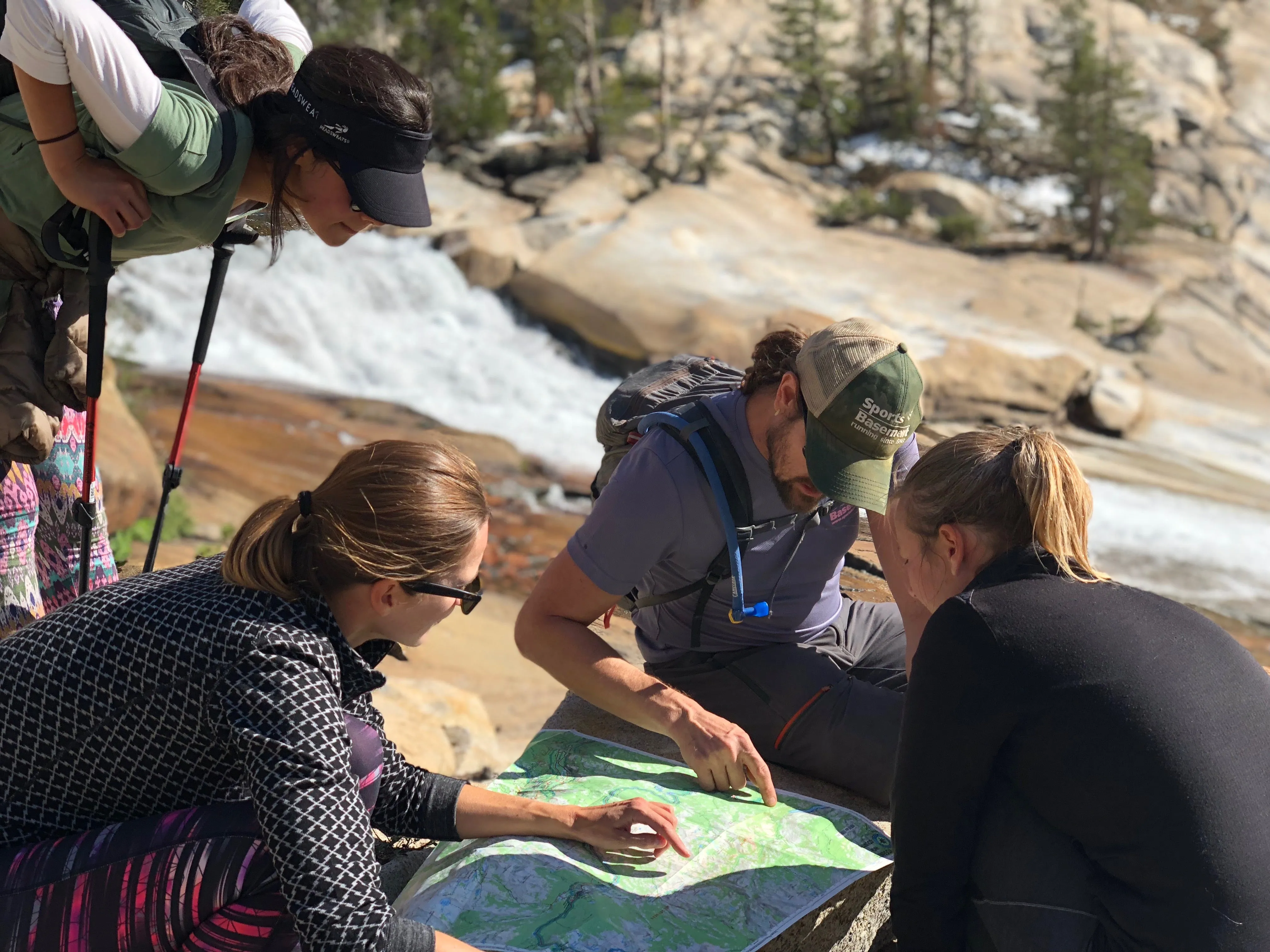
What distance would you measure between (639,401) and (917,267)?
1133 cm

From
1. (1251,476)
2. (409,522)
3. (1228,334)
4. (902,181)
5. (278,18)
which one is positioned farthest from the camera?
(902,181)

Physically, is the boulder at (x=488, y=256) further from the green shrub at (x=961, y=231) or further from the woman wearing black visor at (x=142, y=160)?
the woman wearing black visor at (x=142, y=160)

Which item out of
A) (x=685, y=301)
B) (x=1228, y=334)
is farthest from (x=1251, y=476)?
(x=685, y=301)

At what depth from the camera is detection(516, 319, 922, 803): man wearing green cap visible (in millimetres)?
2463

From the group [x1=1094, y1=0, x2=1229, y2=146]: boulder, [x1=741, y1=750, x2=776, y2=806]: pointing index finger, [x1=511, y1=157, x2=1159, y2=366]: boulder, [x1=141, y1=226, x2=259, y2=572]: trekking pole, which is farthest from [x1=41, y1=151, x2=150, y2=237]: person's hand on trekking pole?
[x1=1094, y1=0, x2=1229, y2=146]: boulder

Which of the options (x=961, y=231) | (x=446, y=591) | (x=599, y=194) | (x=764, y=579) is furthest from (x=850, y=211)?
(x=446, y=591)

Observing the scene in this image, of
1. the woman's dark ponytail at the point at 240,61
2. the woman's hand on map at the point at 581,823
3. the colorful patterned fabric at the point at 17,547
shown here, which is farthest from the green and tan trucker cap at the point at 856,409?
the colorful patterned fabric at the point at 17,547

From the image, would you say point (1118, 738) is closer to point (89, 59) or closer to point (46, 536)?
point (89, 59)

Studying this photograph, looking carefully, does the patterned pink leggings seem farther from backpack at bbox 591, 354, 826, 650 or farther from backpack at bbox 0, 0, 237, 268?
backpack at bbox 591, 354, 826, 650

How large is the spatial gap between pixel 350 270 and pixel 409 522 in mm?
10861

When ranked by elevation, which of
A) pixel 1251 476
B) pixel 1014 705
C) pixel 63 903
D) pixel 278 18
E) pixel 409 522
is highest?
pixel 278 18

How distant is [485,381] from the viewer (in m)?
11.4

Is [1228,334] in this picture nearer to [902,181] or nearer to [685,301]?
[902,181]

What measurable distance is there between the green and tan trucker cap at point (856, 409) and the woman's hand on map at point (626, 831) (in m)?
0.72
